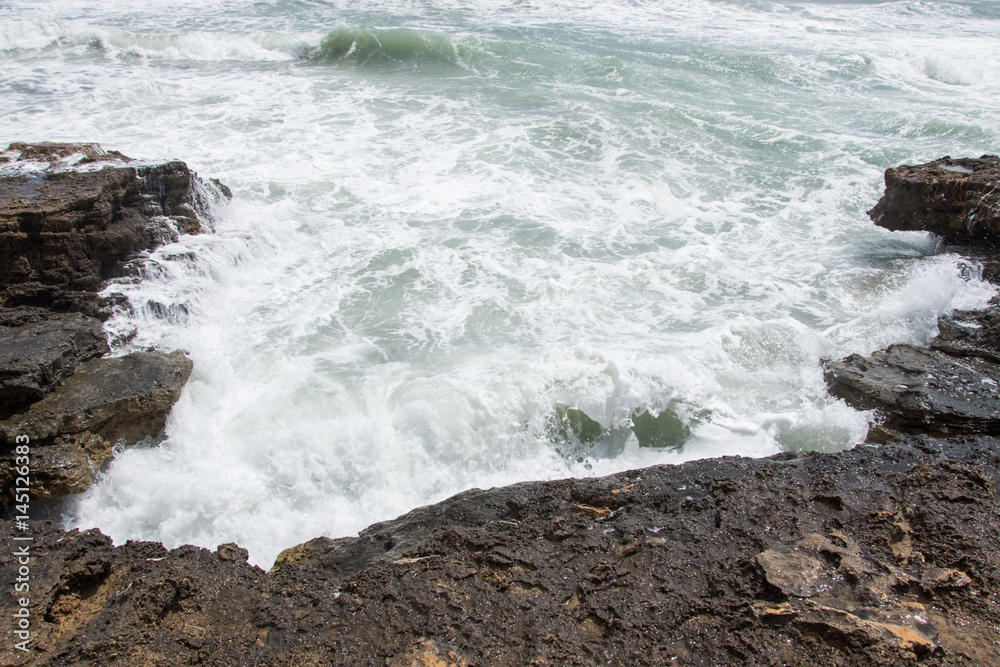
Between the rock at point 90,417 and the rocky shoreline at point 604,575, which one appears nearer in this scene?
the rocky shoreline at point 604,575

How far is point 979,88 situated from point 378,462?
56.4ft

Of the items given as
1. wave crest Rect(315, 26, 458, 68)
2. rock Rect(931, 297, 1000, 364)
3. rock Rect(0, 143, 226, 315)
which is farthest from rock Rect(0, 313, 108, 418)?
wave crest Rect(315, 26, 458, 68)

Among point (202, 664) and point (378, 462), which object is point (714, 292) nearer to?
point (378, 462)

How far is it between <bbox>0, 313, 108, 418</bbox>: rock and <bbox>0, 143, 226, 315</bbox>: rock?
444 mm

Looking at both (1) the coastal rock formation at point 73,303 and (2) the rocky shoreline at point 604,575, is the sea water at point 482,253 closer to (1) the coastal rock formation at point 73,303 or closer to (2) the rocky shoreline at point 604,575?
(1) the coastal rock formation at point 73,303

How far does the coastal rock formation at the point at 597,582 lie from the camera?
2375 millimetres

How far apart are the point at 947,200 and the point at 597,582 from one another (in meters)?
6.76

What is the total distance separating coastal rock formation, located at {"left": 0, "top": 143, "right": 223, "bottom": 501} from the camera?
4.14 meters

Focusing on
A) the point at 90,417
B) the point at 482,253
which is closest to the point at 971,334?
the point at 482,253

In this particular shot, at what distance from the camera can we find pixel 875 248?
24.7 feet

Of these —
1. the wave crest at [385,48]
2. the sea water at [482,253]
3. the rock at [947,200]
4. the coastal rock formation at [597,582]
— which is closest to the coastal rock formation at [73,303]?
the sea water at [482,253]

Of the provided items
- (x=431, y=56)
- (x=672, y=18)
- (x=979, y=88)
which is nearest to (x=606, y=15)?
(x=672, y=18)

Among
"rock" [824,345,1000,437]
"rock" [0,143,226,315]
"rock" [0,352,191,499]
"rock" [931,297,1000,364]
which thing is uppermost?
"rock" [0,143,226,315]

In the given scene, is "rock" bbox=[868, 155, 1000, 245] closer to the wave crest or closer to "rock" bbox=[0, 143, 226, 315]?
"rock" bbox=[0, 143, 226, 315]
